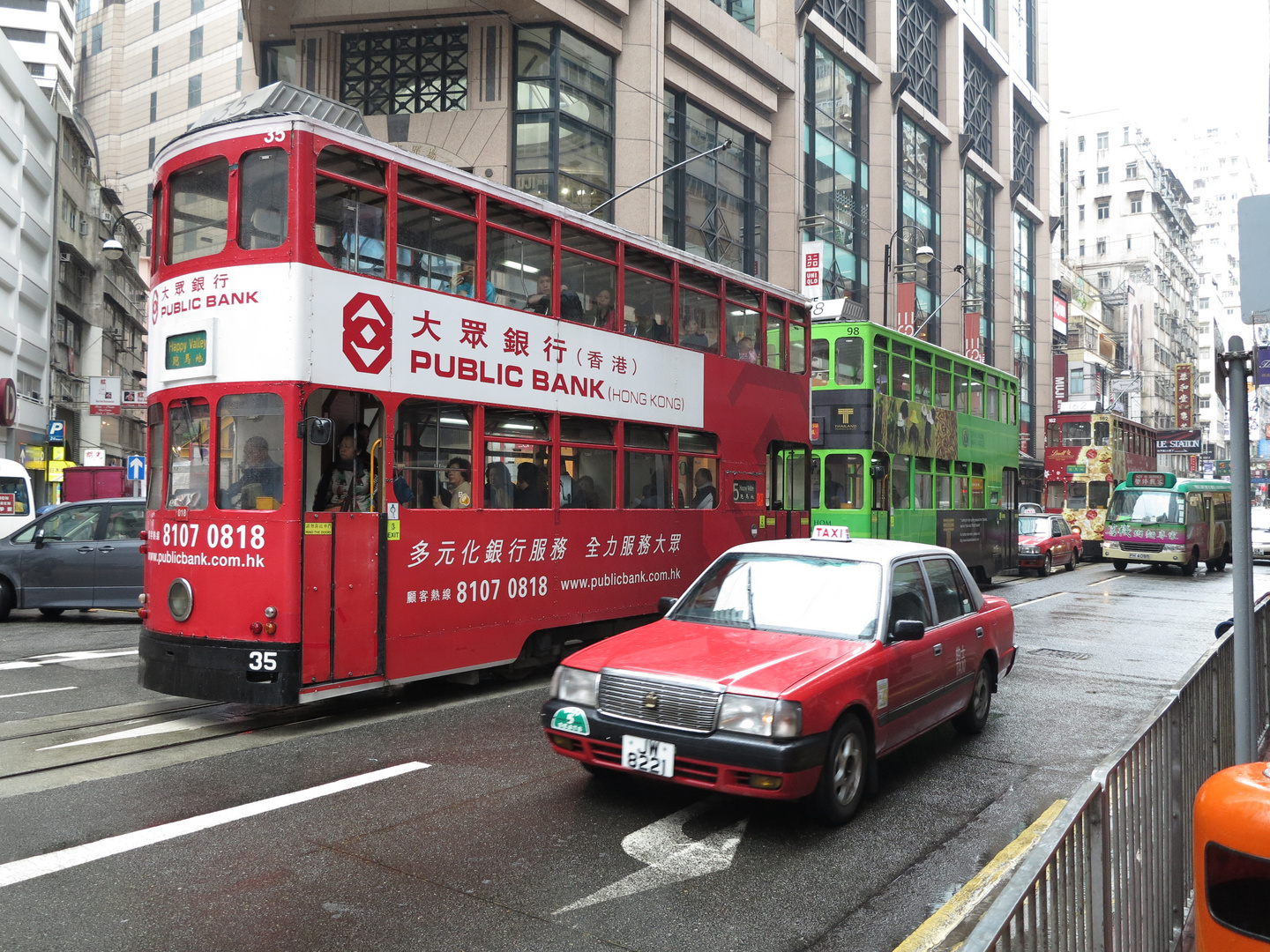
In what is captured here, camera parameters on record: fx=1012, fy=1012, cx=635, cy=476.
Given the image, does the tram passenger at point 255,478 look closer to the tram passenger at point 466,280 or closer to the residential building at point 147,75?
the tram passenger at point 466,280

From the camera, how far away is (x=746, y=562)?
6855mm

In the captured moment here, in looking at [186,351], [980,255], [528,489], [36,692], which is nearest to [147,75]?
[980,255]

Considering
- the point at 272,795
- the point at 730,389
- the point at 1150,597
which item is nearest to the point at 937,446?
the point at 1150,597

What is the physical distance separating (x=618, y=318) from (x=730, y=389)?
2.18 metres

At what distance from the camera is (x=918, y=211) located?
44.8m

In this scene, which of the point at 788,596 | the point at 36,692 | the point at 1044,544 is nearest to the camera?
the point at 788,596

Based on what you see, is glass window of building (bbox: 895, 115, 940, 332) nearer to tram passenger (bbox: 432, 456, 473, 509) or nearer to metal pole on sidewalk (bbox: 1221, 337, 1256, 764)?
tram passenger (bbox: 432, 456, 473, 509)

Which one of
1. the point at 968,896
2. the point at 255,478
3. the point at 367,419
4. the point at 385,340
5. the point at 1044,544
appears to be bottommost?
the point at 968,896

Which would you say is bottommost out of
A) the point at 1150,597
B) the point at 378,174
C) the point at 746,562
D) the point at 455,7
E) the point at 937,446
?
the point at 1150,597

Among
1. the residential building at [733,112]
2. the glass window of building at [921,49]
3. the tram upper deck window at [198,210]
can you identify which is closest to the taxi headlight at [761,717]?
the tram upper deck window at [198,210]

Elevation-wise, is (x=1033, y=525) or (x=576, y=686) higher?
(x=1033, y=525)

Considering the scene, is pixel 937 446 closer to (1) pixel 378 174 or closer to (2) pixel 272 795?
(1) pixel 378 174

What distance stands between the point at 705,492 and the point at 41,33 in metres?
64.5

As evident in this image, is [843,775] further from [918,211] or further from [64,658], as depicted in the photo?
[918,211]
